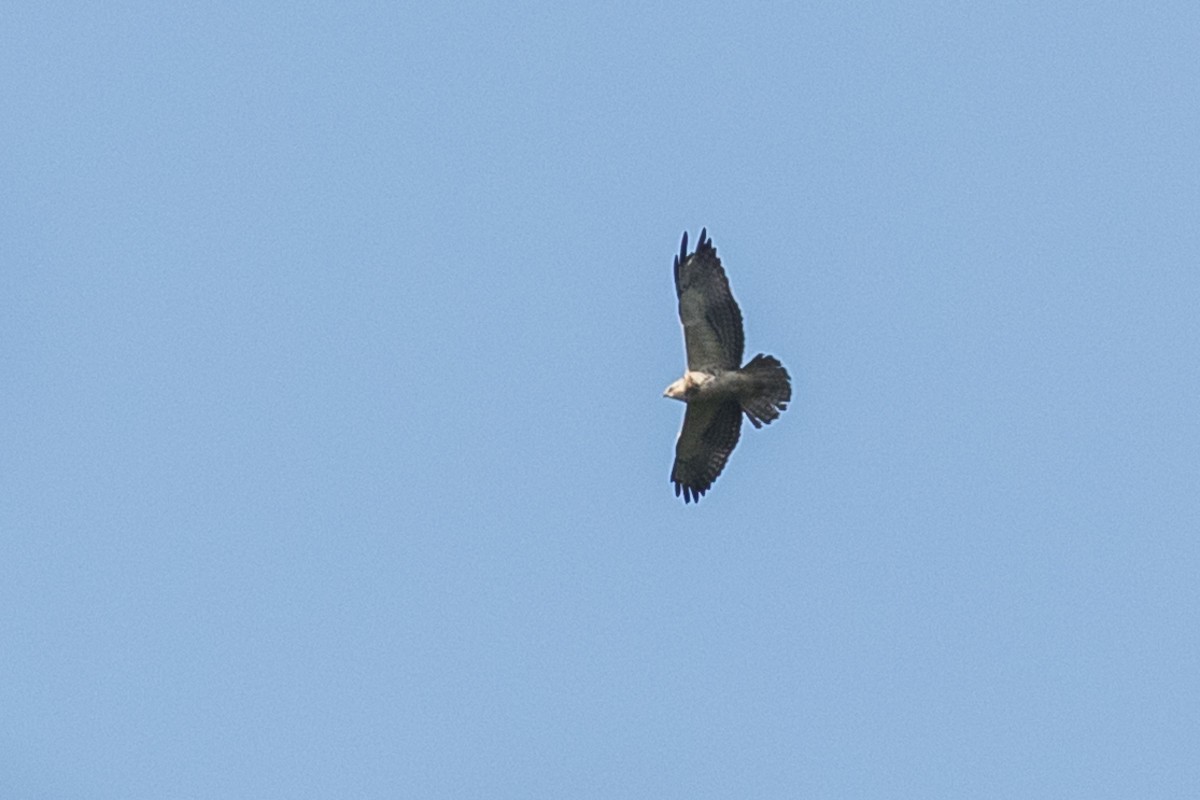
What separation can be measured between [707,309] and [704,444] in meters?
2.29

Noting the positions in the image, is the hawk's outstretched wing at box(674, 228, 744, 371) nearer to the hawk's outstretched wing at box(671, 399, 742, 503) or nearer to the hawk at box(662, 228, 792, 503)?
the hawk at box(662, 228, 792, 503)

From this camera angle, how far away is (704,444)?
34562 mm

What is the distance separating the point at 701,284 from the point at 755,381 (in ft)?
4.38

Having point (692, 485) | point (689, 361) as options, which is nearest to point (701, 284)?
point (689, 361)

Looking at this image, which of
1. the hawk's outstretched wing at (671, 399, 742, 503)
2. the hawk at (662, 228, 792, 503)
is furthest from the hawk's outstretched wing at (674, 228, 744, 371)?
the hawk's outstretched wing at (671, 399, 742, 503)

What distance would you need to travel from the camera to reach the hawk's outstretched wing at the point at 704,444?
3391 cm

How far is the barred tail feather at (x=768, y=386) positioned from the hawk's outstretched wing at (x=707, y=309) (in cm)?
26

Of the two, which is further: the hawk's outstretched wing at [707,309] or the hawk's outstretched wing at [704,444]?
the hawk's outstretched wing at [704,444]

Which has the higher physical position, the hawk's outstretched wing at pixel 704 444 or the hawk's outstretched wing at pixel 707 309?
the hawk's outstretched wing at pixel 707 309

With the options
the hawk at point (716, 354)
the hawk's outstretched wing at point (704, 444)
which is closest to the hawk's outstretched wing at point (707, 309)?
the hawk at point (716, 354)

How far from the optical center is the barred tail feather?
32.8 m

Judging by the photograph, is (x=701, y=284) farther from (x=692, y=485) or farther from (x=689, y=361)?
(x=692, y=485)

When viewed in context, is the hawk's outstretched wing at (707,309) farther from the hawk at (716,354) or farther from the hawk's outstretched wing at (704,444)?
the hawk's outstretched wing at (704,444)

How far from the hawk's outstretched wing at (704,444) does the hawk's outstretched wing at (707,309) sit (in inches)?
29.1
